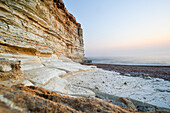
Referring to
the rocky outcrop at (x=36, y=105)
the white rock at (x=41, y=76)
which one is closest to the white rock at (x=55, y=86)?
the white rock at (x=41, y=76)

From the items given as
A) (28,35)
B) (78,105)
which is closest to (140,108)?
(78,105)

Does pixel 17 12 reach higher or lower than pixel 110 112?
higher

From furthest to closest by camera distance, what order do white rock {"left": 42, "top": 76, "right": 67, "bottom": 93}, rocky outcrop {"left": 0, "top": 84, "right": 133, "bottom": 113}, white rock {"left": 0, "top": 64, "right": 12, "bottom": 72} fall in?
white rock {"left": 42, "top": 76, "right": 67, "bottom": 93} < white rock {"left": 0, "top": 64, "right": 12, "bottom": 72} < rocky outcrop {"left": 0, "top": 84, "right": 133, "bottom": 113}

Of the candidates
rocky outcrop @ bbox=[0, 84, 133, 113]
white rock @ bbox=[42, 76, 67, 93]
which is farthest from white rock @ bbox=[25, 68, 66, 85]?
rocky outcrop @ bbox=[0, 84, 133, 113]

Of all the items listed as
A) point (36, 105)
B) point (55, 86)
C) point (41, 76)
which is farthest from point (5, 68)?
point (36, 105)

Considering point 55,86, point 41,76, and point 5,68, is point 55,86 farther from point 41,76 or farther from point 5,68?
point 5,68

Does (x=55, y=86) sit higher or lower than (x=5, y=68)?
lower

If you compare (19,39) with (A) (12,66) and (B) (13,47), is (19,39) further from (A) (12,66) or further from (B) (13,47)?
(A) (12,66)

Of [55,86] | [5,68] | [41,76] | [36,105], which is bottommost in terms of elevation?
[55,86]

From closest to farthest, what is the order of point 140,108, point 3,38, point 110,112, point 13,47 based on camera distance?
1. point 110,112
2. point 140,108
3. point 3,38
4. point 13,47

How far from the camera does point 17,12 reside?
16.7 feet

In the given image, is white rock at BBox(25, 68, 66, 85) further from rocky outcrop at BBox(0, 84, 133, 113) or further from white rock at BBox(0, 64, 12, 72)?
rocky outcrop at BBox(0, 84, 133, 113)

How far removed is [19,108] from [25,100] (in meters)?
0.13

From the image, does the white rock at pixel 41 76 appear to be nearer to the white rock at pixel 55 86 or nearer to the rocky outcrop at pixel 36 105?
the white rock at pixel 55 86
